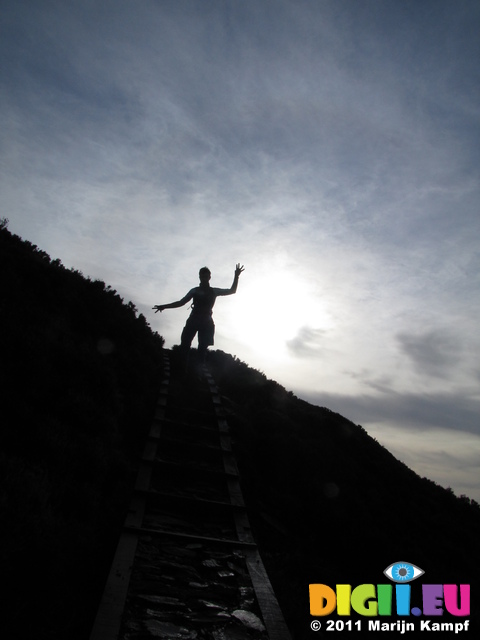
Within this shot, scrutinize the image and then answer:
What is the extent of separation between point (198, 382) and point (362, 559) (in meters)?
6.68

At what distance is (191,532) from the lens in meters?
5.17

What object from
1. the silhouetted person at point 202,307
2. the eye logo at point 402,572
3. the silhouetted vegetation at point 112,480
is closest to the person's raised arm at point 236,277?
the silhouetted person at point 202,307

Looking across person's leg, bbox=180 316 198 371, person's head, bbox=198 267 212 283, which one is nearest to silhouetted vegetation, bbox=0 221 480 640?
person's leg, bbox=180 316 198 371

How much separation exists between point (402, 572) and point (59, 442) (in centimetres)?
535

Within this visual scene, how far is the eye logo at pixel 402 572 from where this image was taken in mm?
6224

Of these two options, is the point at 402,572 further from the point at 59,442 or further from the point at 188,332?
the point at 188,332

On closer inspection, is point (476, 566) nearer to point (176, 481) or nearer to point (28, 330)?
point (176, 481)

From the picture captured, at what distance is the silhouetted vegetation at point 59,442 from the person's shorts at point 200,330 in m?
1.34

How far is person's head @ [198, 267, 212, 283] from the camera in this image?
12000mm

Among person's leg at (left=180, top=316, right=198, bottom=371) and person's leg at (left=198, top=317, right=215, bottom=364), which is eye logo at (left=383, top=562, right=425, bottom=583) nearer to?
person's leg at (left=198, top=317, right=215, bottom=364)

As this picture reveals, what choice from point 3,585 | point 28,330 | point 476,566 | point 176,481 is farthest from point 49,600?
point 476,566

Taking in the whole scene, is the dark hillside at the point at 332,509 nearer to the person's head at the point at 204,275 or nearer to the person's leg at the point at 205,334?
the person's leg at the point at 205,334

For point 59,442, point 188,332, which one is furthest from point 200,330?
point 59,442

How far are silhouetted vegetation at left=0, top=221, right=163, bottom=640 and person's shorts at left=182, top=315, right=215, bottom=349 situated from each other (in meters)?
1.34
